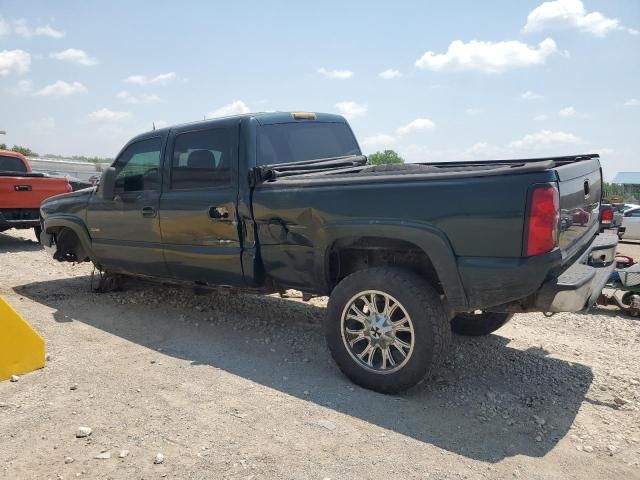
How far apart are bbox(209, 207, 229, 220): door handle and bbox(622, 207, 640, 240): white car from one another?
1513 centimetres

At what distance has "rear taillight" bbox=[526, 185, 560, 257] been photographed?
3.08 meters

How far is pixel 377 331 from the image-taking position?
3.72 meters

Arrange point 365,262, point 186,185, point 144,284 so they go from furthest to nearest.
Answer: point 144,284 → point 186,185 → point 365,262

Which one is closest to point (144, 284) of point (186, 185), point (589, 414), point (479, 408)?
point (186, 185)

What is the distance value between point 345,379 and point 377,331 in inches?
20.9

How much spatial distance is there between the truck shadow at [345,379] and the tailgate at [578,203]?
41.3 inches

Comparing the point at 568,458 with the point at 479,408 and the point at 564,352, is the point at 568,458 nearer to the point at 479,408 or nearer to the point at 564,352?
the point at 479,408

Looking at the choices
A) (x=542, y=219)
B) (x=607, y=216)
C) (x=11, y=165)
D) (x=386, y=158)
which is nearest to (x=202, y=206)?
(x=542, y=219)

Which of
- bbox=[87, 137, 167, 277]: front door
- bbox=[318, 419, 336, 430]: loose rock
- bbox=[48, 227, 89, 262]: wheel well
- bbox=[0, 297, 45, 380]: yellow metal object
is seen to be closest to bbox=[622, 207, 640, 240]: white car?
bbox=[87, 137, 167, 277]: front door

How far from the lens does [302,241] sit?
4129 millimetres

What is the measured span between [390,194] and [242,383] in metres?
1.72

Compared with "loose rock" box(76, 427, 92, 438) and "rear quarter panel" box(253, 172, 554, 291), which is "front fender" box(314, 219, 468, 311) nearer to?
"rear quarter panel" box(253, 172, 554, 291)

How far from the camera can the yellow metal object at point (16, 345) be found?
3.89 metres

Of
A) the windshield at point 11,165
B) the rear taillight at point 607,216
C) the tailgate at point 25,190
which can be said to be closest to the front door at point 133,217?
the rear taillight at point 607,216
